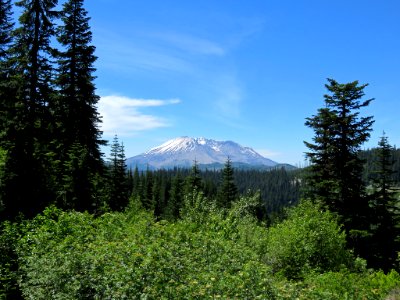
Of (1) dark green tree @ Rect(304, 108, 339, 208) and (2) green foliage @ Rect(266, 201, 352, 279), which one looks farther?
(1) dark green tree @ Rect(304, 108, 339, 208)

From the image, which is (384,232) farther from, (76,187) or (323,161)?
(76,187)

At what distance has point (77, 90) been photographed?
22.5 m

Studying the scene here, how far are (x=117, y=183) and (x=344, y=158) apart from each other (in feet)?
69.8

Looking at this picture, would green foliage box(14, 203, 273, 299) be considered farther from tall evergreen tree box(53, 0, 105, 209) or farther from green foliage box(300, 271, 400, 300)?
tall evergreen tree box(53, 0, 105, 209)

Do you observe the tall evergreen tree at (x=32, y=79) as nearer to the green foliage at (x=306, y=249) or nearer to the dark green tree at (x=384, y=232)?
the green foliage at (x=306, y=249)

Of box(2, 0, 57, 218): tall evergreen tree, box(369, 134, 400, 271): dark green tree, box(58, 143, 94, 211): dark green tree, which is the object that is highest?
box(2, 0, 57, 218): tall evergreen tree

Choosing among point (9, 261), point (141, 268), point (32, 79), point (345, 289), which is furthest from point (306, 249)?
point (32, 79)

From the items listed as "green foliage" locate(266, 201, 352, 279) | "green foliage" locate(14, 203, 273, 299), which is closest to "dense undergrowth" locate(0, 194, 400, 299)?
"green foliage" locate(14, 203, 273, 299)

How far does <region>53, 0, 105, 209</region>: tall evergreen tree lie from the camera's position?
21.6 m

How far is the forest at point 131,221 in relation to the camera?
6.81 meters

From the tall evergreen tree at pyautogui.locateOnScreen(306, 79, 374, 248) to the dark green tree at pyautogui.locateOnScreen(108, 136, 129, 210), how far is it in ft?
55.8

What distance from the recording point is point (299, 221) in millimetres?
14172

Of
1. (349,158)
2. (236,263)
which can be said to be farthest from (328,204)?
(236,263)

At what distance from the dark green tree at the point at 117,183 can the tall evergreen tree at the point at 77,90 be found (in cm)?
723
